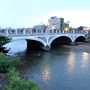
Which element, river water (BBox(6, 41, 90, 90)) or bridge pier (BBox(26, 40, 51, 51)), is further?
bridge pier (BBox(26, 40, 51, 51))

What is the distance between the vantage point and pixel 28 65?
3822cm

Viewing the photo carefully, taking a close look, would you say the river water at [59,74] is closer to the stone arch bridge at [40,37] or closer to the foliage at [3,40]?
the foliage at [3,40]

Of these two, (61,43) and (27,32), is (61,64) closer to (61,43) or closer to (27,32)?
(27,32)

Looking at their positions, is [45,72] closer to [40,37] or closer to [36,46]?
[40,37]

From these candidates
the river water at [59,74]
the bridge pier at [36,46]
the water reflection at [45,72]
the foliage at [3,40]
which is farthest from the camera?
the bridge pier at [36,46]

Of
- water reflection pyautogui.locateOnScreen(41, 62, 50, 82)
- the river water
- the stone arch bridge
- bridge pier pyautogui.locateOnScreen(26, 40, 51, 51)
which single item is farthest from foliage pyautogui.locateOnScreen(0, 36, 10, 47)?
bridge pier pyautogui.locateOnScreen(26, 40, 51, 51)

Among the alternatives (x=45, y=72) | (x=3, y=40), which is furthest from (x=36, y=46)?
(x=45, y=72)

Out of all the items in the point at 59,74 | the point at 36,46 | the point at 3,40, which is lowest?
the point at 59,74

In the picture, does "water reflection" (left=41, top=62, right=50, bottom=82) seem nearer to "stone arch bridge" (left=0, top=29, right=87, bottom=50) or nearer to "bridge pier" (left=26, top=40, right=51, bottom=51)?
"stone arch bridge" (left=0, top=29, right=87, bottom=50)

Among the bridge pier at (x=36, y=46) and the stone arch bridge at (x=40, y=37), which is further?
the bridge pier at (x=36, y=46)

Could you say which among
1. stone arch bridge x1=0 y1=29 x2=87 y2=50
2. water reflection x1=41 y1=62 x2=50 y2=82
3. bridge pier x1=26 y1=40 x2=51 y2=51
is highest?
stone arch bridge x1=0 y1=29 x2=87 y2=50

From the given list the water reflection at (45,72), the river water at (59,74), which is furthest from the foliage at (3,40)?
the water reflection at (45,72)

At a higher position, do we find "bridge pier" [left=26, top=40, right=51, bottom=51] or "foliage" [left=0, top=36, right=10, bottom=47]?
"foliage" [left=0, top=36, right=10, bottom=47]

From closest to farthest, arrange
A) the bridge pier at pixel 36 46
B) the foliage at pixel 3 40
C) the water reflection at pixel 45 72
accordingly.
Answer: the water reflection at pixel 45 72 → the foliage at pixel 3 40 → the bridge pier at pixel 36 46
